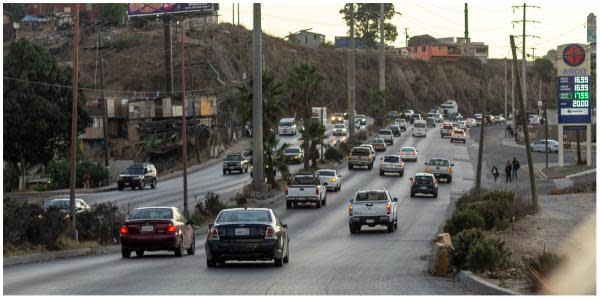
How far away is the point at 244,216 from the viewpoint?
25.0 m

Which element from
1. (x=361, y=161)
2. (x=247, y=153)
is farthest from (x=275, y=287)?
(x=247, y=153)

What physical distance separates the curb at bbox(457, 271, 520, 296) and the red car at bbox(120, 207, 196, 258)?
9.84 m

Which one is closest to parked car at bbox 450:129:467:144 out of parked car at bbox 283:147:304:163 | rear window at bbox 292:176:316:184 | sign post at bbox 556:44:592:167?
parked car at bbox 283:147:304:163

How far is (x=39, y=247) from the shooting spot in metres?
31.3

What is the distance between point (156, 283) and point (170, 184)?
60115mm

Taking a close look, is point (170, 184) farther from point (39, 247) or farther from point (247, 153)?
point (39, 247)

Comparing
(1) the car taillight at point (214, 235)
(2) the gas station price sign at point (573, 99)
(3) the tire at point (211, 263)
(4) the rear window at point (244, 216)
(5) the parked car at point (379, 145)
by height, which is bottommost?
(3) the tire at point (211, 263)

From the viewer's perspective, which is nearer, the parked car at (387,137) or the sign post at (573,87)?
the sign post at (573,87)

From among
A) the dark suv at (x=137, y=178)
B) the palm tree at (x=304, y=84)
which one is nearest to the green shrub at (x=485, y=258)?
the dark suv at (x=137, y=178)

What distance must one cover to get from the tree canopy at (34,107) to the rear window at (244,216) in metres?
54.9

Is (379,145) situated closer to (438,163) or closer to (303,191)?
(438,163)

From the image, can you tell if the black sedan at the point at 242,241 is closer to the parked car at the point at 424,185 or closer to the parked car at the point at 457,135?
the parked car at the point at 424,185

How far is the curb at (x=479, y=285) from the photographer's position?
17641mm

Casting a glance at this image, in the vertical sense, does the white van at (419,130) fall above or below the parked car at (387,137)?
above
